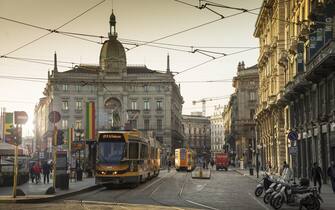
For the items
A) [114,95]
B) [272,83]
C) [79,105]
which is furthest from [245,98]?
[272,83]

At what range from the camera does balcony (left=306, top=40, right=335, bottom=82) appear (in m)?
32.9

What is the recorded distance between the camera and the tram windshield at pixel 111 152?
33.8m

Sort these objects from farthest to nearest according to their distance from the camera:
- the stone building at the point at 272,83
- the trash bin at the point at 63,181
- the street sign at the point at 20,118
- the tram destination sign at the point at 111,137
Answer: the stone building at the point at 272,83
the tram destination sign at the point at 111,137
the trash bin at the point at 63,181
the street sign at the point at 20,118

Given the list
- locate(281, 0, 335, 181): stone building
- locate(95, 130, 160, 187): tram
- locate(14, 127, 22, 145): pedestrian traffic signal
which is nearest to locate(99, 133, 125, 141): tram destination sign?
locate(95, 130, 160, 187): tram

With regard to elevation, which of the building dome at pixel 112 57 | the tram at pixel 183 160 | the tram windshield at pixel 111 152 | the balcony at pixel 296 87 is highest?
the building dome at pixel 112 57

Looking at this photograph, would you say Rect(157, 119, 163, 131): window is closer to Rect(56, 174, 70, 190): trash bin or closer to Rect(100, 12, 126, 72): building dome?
Rect(100, 12, 126, 72): building dome

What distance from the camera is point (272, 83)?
6538 centimetres

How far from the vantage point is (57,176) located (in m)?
32.9

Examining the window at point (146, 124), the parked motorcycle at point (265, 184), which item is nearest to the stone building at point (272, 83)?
the parked motorcycle at point (265, 184)

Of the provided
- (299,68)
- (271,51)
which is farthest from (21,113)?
(271,51)

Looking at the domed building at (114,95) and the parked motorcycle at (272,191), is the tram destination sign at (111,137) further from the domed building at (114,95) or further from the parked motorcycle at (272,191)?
the domed building at (114,95)

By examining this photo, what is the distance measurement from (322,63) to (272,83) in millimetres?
30472

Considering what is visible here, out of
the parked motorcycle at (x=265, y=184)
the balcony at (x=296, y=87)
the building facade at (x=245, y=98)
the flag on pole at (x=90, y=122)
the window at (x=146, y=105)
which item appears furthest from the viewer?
the window at (x=146, y=105)

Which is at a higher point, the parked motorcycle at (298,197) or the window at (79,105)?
the window at (79,105)
